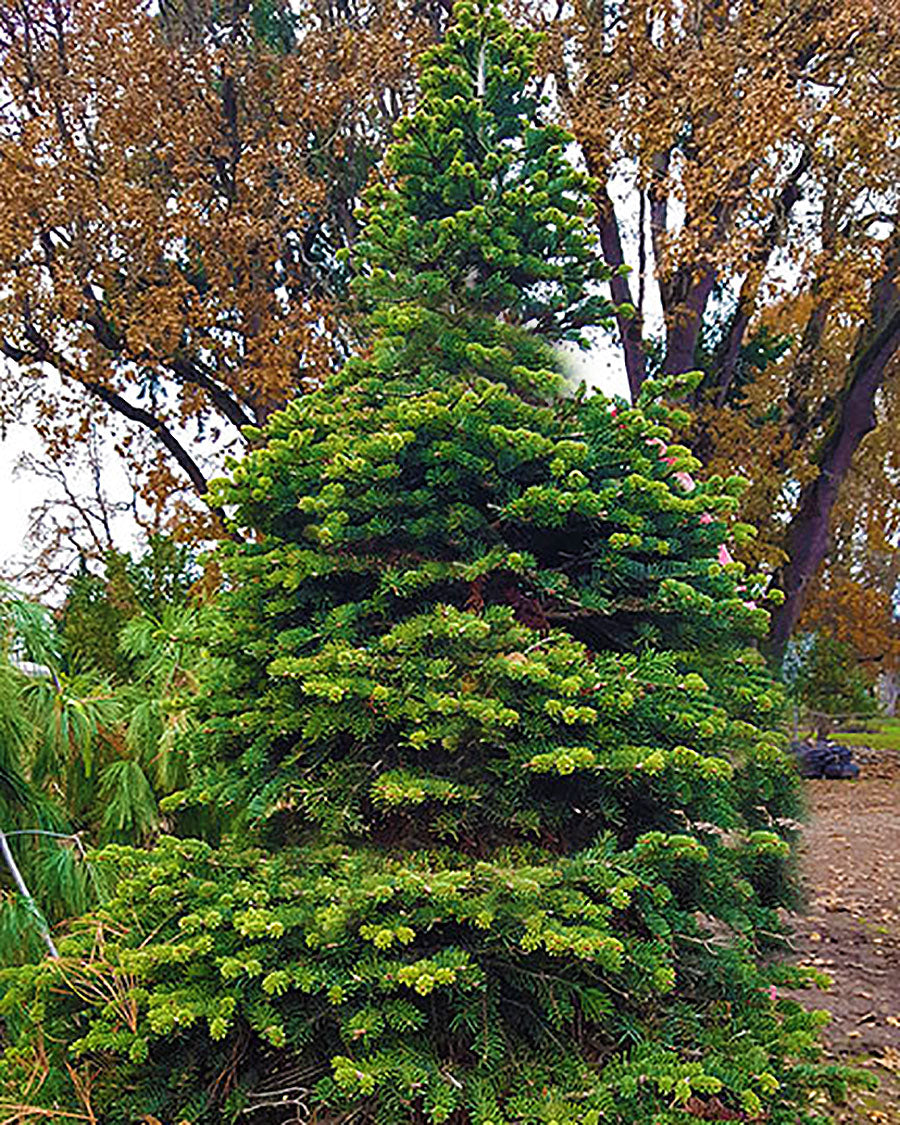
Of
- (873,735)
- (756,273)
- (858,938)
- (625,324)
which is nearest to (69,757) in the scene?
(858,938)

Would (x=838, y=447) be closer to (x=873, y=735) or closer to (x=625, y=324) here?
(x=625, y=324)

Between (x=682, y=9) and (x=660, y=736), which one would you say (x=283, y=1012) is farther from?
(x=682, y=9)

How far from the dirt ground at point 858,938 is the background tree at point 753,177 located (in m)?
2.50

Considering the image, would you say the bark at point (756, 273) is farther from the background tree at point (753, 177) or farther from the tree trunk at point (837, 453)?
the tree trunk at point (837, 453)

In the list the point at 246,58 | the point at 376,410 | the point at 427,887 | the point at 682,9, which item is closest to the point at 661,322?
the point at 682,9

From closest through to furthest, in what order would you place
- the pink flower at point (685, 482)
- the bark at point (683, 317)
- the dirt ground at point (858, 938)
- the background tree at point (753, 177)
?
the pink flower at point (685, 482)
the dirt ground at point (858, 938)
the background tree at point (753, 177)
the bark at point (683, 317)

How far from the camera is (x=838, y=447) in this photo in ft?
33.8

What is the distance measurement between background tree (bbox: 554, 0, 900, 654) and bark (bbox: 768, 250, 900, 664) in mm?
21

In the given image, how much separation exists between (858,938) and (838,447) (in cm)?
641

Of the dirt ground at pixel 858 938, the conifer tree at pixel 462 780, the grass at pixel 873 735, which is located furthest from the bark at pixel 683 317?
the grass at pixel 873 735

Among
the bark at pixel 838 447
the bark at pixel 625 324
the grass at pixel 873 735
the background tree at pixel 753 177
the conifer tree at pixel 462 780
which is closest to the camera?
the conifer tree at pixel 462 780

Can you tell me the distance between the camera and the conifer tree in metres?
1.59

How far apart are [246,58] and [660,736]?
36.4 ft

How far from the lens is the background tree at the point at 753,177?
7.49m
